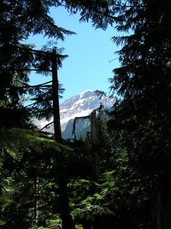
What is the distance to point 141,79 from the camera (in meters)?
8.13

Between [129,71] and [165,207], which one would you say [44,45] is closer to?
[129,71]

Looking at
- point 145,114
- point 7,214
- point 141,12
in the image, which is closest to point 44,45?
point 141,12

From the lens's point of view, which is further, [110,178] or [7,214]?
[110,178]

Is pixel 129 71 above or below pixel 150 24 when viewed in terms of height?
below

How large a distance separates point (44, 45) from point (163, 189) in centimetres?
506

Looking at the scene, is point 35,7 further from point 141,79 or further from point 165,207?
point 165,207

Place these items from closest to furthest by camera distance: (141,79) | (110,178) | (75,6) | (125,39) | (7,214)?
(75,6), (7,214), (141,79), (125,39), (110,178)

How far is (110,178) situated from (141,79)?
4.82 meters

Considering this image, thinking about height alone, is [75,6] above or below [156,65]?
above

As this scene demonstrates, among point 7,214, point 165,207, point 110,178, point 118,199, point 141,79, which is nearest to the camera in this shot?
point 165,207

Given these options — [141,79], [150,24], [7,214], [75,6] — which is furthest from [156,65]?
[7,214]

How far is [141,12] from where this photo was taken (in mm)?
8203

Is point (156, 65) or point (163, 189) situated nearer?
point (163, 189)

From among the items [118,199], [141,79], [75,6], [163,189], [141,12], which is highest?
[141,12]
